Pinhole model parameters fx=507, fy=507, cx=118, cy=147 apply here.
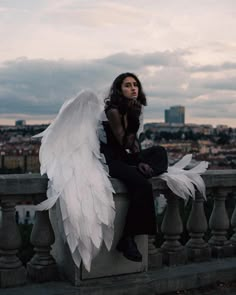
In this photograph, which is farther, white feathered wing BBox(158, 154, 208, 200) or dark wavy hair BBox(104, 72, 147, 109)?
white feathered wing BBox(158, 154, 208, 200)

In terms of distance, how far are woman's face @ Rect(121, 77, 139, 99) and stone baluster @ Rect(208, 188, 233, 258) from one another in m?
1.41

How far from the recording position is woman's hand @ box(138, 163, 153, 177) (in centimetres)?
431

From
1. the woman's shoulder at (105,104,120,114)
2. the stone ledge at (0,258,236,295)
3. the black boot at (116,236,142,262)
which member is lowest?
the stone ledge at (0,258,236,295)

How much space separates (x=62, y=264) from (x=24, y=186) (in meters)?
0.81

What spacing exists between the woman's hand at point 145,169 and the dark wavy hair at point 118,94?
0.56 metres

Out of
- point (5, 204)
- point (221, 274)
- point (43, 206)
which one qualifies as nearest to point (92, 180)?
point (43, 206)

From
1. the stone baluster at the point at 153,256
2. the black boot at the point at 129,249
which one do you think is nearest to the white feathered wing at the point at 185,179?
the stone baluster at the point at 153,256

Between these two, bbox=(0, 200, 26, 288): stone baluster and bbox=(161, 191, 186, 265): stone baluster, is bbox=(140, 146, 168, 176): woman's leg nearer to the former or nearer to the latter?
bbox=(161, 191, 186, 265): stone baluster

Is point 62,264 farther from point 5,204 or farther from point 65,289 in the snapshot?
point 5,204

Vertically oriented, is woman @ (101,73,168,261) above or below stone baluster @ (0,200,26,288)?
above

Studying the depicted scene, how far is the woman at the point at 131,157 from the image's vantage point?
13.7 feet

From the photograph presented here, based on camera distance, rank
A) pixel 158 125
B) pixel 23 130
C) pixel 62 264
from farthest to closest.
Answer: pixel 158 125 < pixel 23 130 < pixel 62 264

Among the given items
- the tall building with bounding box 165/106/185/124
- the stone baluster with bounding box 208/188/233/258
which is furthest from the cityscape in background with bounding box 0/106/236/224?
the stone baluster with bounding box 208/188/233/258

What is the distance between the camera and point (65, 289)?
4.09 meters
